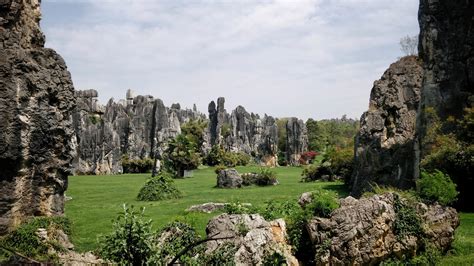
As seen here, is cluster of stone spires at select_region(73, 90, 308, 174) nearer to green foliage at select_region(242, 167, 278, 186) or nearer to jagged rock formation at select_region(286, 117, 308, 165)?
jagged rock formation at select_region(286, 117, 308, 165)

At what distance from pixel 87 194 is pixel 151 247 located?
2386 cm

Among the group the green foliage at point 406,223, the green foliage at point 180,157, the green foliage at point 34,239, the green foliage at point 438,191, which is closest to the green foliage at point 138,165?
the green foliage at point 180,157

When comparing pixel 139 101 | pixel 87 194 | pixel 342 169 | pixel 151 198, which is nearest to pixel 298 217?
pixel 151 198

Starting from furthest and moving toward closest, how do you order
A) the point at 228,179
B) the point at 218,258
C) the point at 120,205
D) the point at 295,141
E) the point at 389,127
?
the point at 295,141 → the point at 228,179 → the point at 389,127 → the point at 120,205 → the point at 218,258

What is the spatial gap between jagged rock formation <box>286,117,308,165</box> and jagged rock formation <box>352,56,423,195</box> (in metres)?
43.4

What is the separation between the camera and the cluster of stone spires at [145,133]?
58.7 meters

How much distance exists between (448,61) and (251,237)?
1618 centimetres

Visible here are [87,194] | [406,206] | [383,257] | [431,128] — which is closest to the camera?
[383,257]

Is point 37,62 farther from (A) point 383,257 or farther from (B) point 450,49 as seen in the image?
(B) point 450,49

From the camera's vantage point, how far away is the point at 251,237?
1191cm

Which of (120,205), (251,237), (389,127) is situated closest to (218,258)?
(251,237)

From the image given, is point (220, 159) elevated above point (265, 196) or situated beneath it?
elevated above

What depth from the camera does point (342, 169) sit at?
35906mm

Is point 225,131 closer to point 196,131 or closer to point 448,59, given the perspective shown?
point 196,131
